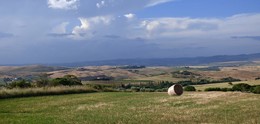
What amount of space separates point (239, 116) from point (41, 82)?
41160 mm

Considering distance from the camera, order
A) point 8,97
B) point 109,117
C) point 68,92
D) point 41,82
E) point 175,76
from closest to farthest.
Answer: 1. point 109,117
2. point 8,97
3. point 68,92
4. point 41,82
5. point 175,76

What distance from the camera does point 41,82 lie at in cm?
5962

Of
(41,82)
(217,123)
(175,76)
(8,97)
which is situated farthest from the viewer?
(175,76)

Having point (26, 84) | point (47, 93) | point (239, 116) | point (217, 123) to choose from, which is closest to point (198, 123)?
point (217, 123)

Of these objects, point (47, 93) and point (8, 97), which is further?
point (47, 93)

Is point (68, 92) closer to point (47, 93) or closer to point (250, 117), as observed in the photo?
point (47, 93)

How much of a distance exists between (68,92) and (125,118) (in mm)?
31966

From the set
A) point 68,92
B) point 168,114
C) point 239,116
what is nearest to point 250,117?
point 239,116

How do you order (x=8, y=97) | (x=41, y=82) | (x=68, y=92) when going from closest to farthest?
(x=8, y=97) < (x=68, y=92) < (x=41, y=82)

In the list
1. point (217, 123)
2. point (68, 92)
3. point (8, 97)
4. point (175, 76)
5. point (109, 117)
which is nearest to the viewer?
point (217, 123)

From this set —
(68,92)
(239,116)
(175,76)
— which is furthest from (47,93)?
(175,76)

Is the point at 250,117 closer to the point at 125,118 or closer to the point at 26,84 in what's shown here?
the point at 125,118

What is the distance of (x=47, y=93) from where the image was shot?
50625 mm

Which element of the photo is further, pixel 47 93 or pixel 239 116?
pixel 47 93
